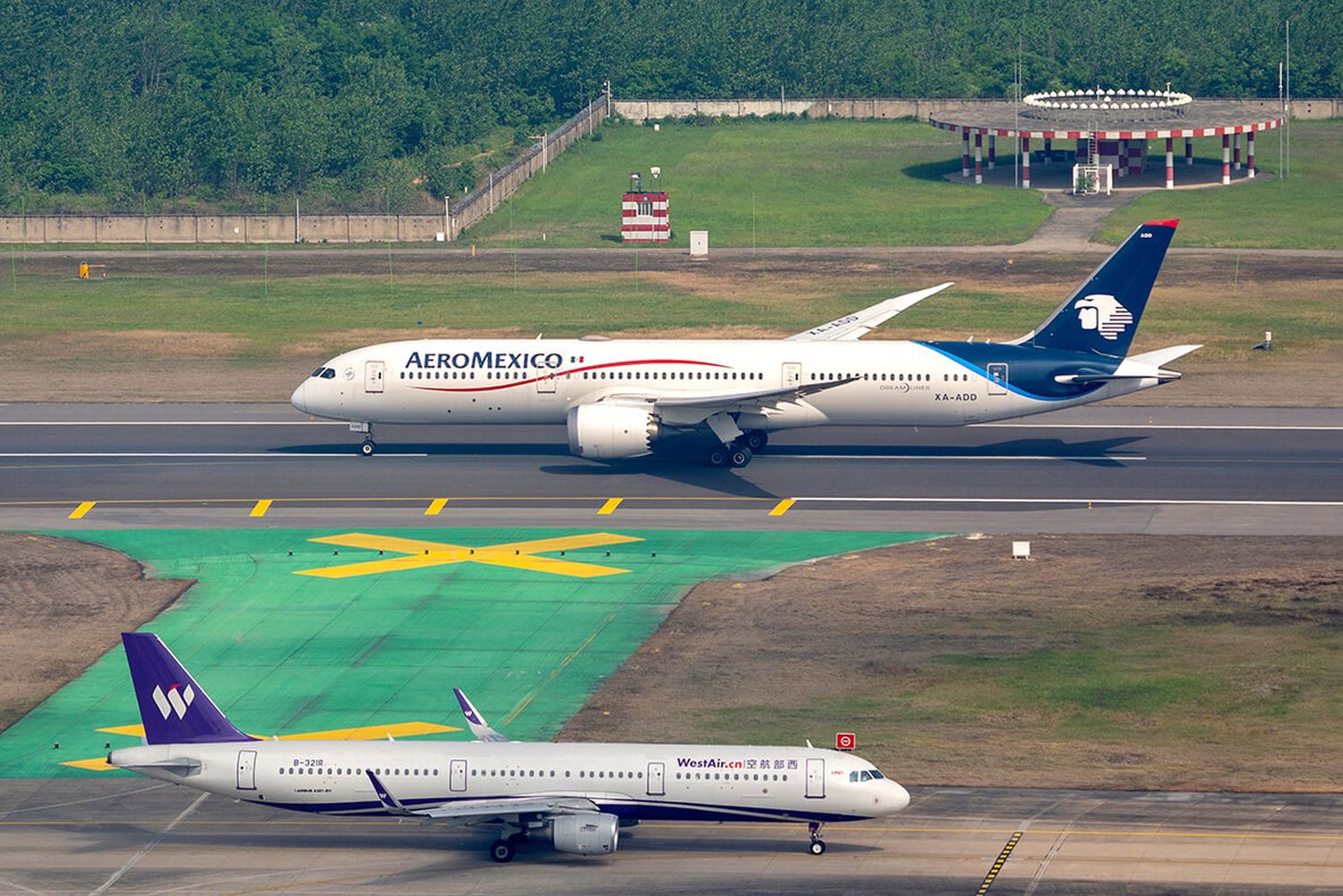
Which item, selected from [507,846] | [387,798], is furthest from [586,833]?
[387,798]

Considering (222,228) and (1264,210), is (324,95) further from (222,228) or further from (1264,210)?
(1264,210)

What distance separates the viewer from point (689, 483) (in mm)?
79500

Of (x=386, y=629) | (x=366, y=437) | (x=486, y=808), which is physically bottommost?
(x=386, y=629)

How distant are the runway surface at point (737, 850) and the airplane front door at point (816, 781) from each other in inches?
73.7

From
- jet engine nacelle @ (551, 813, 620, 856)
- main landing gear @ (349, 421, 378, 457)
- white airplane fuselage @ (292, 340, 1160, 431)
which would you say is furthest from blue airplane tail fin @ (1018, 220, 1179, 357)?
jet engine nacelle @ (551, 813, 620, 856)

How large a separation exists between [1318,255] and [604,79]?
8714cm

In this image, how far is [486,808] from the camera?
44.2 metres

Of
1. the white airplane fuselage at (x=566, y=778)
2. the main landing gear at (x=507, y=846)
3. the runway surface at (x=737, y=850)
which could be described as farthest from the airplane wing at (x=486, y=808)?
the runway surface at (x=737, y=850)

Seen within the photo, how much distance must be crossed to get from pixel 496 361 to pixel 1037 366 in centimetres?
2160

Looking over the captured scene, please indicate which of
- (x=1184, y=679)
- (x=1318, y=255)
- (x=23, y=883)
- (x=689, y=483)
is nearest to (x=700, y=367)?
(x=689, y=483)

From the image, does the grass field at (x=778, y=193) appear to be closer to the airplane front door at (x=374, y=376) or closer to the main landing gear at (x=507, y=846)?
the airplane front door at (x=374, y=376)

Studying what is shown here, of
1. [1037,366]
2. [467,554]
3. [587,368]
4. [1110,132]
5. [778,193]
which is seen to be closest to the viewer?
[467,554]

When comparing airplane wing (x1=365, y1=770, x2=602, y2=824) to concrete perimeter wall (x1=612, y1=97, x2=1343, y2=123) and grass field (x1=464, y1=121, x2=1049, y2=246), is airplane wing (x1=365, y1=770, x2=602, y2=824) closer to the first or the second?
grass field (x1=464, y1=121, x2=1049, y2=246)

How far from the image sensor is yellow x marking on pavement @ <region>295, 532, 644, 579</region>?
224ft
